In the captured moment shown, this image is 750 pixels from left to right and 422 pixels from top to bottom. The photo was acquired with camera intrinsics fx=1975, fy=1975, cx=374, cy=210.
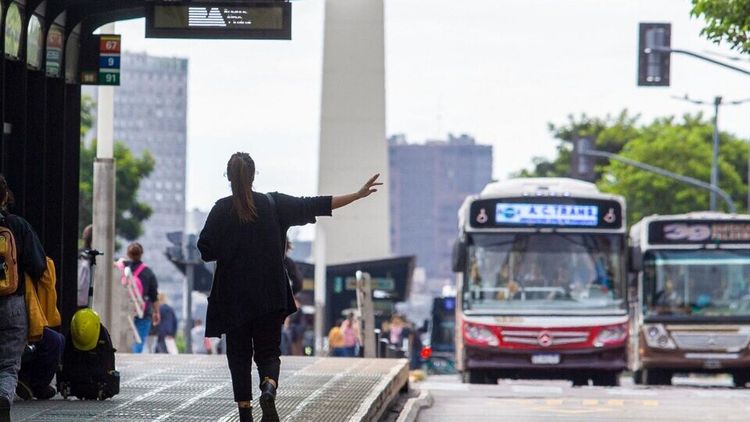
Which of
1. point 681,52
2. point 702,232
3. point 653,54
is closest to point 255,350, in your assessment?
point 702,232

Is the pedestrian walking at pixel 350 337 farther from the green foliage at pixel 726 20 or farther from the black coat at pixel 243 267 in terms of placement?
the black coat at pixel 243 267

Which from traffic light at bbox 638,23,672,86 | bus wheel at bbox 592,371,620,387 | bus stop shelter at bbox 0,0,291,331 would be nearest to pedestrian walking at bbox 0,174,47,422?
bus stop shelter at bbox 0,0,291,331

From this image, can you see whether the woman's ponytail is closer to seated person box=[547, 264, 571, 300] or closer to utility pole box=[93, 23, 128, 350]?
utility pole box=[93, 23, 128, 350]

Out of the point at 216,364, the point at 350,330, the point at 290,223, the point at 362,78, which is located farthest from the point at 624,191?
the point at 290,223

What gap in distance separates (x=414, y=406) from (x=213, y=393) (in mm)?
3172

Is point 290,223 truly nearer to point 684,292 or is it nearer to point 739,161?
point 684,292

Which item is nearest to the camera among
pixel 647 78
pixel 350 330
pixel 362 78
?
pixel 647 78

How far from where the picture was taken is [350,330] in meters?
35.5

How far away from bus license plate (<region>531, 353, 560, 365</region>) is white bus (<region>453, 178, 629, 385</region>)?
0.01 metres

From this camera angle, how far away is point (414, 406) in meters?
16.6

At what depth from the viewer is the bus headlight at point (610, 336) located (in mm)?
26781

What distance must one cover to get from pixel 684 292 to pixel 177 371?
1432 cm

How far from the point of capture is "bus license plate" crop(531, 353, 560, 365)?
2684 centimetres

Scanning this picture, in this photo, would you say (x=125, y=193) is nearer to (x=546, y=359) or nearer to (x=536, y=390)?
(x=546, y=359)
